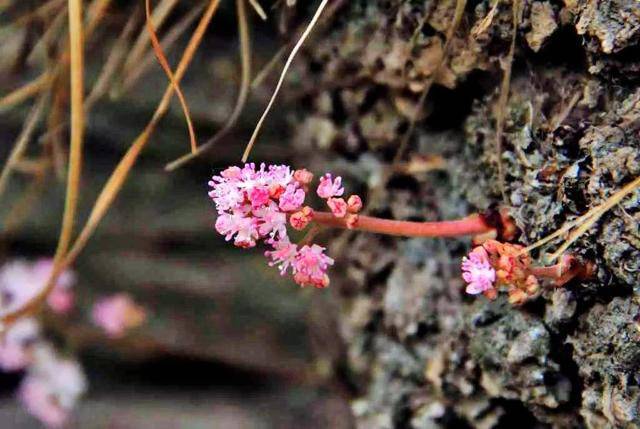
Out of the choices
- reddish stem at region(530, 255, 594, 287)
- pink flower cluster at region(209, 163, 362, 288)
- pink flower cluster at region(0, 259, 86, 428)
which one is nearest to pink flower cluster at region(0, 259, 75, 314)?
pink flower cluster at region(0, 259, 86, 428)

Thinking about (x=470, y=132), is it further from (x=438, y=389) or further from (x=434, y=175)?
(x=438, y=389)

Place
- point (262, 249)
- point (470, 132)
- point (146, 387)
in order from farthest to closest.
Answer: point (146, 387)
point (262, 249)
point (470, 132)

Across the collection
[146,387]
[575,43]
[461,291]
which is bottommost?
[461,291]

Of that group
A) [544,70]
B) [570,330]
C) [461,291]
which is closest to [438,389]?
[461,291]

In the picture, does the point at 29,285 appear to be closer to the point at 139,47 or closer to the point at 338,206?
the point at 139,47

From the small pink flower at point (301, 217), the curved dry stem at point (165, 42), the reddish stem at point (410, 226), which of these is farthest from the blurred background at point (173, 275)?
the small pink flower at point (301, 217)

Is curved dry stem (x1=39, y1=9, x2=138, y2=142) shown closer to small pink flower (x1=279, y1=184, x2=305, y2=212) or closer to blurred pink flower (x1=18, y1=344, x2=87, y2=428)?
small pink flower (x1=279, y1=184, x2=305, y2=212)
